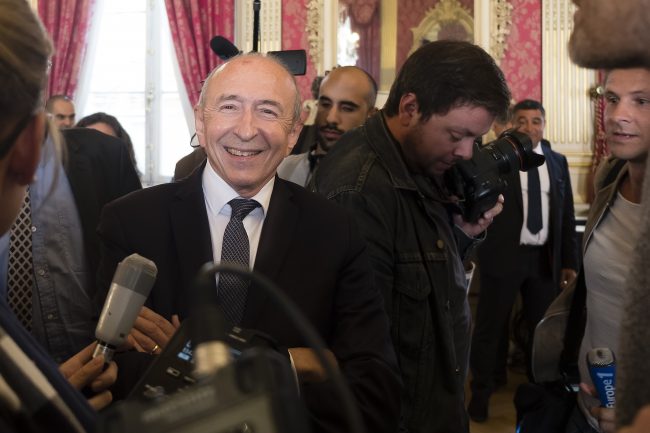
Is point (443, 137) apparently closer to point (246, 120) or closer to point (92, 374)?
point (246, 120)

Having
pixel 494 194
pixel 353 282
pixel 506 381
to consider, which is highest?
pixel 494 194

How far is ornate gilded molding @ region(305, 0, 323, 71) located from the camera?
6488 mm

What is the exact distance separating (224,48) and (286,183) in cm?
97

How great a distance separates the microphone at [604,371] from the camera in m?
1.59

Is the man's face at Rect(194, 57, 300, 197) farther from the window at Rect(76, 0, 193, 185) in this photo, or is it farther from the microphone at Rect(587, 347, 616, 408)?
the window at Rect(76, 0, 193, 185)

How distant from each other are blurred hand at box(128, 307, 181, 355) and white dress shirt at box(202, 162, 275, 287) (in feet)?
0.71

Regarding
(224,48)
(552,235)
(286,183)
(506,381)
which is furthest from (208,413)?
(506,381)

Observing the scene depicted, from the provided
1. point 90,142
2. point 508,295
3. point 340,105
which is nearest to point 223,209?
point 90,142

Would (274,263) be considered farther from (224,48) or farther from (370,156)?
(224,48)

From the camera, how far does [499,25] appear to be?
6.25 metres

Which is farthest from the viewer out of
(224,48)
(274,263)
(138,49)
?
(138,49)

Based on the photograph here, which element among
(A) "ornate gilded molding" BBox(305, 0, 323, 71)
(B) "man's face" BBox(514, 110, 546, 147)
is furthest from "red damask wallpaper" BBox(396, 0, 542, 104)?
(B) "man's face" BBox(514, 110, 546, 147)

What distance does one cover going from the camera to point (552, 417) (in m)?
1.77

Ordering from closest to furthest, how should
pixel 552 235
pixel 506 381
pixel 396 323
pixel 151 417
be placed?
pixel 151 417 < pixel 396 323 < pixel 552 235 < pixel 506 381
